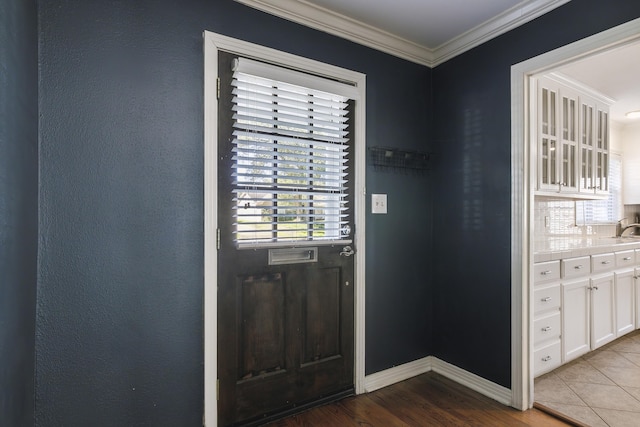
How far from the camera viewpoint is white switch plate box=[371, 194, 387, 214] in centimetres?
251

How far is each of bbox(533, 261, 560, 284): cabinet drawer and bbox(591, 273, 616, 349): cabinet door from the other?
62 centimetres

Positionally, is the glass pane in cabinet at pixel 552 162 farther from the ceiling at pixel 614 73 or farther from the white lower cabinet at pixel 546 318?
the white lower cabinet at pixel 546 318

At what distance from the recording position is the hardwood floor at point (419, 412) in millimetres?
2072

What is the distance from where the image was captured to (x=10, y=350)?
1.12m

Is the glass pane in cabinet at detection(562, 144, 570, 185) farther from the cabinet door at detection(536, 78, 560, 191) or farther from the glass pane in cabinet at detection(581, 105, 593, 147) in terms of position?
the glass pane in cabinet at detection(581, 105, 593, 147)

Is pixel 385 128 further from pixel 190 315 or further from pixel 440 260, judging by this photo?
pixel 190 315

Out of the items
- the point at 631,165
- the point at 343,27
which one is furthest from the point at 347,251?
the point at 631,165

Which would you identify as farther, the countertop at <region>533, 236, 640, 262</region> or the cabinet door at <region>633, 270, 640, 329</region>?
the cabinet door at <region>633, 270, 640, 329</region>

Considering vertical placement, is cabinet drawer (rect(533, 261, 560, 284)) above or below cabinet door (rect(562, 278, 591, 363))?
above

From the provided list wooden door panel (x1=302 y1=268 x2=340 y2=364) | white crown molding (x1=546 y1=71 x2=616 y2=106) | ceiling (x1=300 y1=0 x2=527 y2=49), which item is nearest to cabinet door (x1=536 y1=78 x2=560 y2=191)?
white crown molding (x1=546 y1=71 x2=616 y2=106)

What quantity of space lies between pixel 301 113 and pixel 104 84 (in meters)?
1.04

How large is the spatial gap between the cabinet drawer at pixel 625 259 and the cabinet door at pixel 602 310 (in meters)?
0.20

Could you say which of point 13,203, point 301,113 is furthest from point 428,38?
point 13,203

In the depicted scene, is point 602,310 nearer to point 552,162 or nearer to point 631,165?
point 552,162
